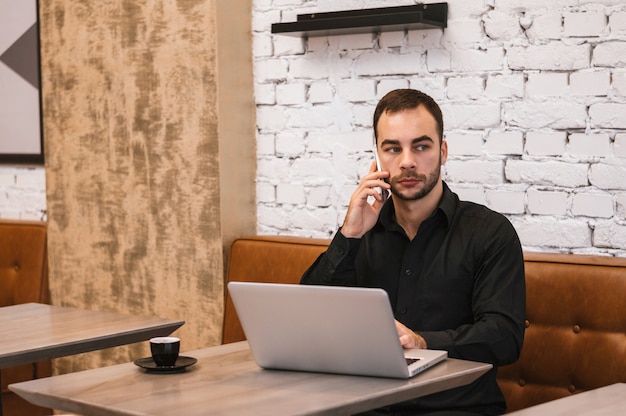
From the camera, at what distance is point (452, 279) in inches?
103

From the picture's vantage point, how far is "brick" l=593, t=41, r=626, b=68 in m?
2.90

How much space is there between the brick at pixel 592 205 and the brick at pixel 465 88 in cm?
47

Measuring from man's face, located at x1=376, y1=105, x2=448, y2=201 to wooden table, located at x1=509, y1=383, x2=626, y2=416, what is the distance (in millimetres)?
736

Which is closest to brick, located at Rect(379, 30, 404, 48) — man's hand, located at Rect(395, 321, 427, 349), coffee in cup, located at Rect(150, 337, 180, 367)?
man's hand, located at Rect(395, 321, 427, 349)

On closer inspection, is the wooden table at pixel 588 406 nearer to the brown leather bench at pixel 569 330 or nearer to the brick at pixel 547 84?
the brown leather bench at pixel 569 330

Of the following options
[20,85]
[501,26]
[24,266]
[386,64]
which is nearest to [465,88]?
[501,26]

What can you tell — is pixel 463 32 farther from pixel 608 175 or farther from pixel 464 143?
pixel 608 175

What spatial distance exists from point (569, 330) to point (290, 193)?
4.30 feet

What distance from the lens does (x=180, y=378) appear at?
7.16 feet

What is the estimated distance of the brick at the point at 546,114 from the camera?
3.00 metres

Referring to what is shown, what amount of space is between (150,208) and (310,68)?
867 mm

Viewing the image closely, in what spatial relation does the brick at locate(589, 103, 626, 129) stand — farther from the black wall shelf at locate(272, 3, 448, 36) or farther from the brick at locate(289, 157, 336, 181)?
the brick at locate(289, 157, 336, 181)

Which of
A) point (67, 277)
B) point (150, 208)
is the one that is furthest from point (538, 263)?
point (67, 277)

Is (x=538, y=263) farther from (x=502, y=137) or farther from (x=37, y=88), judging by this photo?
(x=37, y=88)
